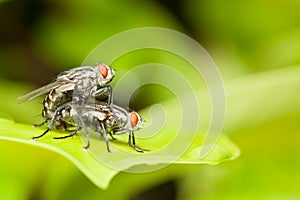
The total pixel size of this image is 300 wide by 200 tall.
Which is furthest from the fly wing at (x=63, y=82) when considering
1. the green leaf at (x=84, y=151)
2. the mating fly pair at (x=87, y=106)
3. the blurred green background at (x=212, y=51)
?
the blurred green background at (x=212, y=51)

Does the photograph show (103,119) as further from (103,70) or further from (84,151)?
(84,151)

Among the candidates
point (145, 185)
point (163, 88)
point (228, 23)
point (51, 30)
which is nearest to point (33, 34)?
point (51, 30)

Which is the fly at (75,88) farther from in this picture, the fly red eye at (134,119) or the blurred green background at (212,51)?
the blurred green background at (212,51)

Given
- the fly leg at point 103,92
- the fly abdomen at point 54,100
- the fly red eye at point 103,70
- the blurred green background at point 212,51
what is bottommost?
the fly abdomen at point 54,100

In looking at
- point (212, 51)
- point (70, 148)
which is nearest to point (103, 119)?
point (70, 148)

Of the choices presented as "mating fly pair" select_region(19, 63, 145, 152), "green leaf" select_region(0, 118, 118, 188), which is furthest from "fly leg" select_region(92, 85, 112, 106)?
"green leaf" select_region(0, 118, 118, 188)
